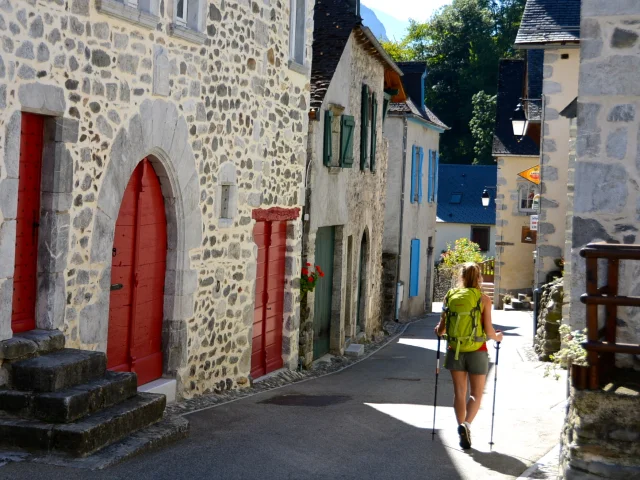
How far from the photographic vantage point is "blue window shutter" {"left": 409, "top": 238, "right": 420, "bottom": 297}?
26438mm

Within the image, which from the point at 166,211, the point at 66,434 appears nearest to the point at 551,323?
the point at 166,211

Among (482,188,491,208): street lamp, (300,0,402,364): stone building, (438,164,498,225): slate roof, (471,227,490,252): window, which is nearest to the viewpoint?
(300,0,402,364): stone building

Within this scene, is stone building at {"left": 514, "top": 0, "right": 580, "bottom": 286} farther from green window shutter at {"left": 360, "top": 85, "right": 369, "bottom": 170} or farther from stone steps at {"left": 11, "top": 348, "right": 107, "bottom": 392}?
stone steps at {"left": 11, "top": 348, "right": 107, "bottom": 392}

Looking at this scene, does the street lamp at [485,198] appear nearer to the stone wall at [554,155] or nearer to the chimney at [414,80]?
the chimney at [414,80]

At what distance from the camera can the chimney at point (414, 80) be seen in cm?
2819

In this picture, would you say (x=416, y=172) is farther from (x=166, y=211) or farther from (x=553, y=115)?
(x=166, y=211)

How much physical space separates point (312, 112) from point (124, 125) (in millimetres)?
6498

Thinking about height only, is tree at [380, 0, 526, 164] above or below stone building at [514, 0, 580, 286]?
above

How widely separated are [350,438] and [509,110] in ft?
83.8

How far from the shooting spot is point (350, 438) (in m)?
7.85

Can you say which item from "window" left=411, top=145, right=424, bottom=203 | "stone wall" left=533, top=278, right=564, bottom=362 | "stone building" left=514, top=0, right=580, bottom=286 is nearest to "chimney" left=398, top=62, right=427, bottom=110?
"window" left=411, top=145, right=424, bottom=203

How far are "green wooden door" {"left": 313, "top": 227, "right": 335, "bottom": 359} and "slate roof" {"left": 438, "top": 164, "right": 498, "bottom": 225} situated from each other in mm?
31347

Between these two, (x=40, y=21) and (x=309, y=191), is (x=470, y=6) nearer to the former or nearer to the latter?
(x=309, y=191)

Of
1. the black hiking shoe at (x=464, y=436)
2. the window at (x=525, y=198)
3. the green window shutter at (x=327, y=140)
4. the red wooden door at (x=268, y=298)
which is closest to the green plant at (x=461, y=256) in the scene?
the window at (x=525, y=198)
